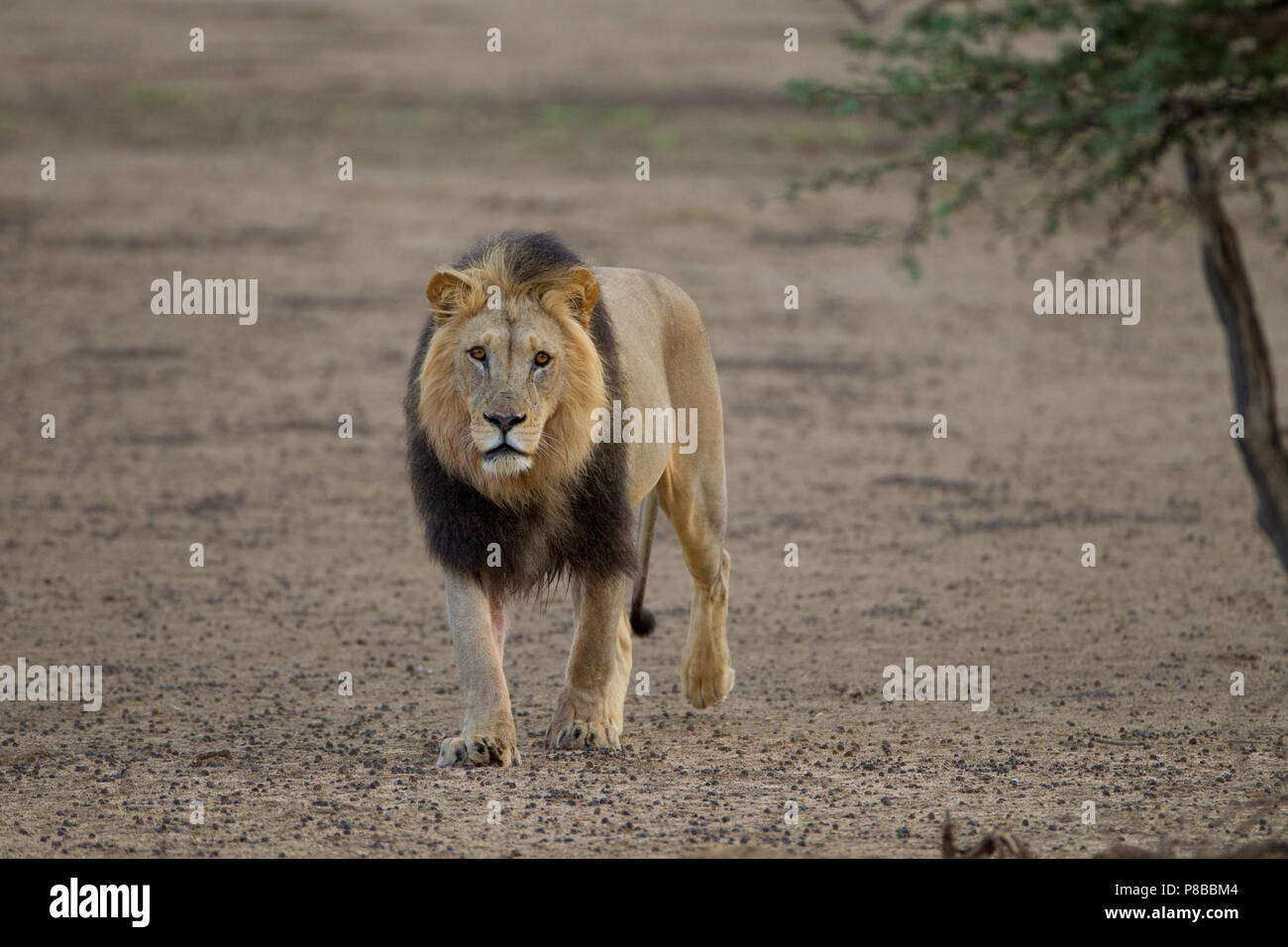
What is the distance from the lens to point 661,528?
1118cm

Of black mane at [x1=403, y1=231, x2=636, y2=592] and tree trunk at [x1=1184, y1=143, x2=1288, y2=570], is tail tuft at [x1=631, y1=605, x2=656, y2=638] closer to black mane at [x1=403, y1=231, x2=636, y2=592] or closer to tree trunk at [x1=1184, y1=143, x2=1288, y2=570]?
black mane at [x1=403, y1=231, x2=636, y2=592]

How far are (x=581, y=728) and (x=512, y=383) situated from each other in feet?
4.30

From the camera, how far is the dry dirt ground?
18.3ft

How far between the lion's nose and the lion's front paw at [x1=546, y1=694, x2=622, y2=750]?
3.70ft

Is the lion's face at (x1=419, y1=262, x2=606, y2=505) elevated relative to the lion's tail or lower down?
elevated

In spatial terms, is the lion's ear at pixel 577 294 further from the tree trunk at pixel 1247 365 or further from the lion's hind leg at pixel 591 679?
the tree trunk at pixel 1247 365

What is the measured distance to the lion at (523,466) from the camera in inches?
225

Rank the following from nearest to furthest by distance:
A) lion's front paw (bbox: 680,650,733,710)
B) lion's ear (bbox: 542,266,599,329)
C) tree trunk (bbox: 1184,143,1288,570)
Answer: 1. tree trunk (bbox: 1184,143,1288,570)
2. lion's ear (bbox: 542,266,599,329)
3. lion's front paw (bbox: 680,650,733,710)

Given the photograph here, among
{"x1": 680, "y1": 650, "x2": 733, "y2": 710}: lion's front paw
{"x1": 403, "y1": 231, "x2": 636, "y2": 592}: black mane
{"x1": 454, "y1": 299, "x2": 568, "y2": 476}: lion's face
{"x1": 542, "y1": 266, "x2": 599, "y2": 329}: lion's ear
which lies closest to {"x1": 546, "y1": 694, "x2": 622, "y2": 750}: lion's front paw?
{"x1": 403, "y1": 231, "x2": 636, "y2": 592}: black mane

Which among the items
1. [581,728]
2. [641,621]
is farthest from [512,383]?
[641,621]

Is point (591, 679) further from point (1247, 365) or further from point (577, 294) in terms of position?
point (1247, 365)

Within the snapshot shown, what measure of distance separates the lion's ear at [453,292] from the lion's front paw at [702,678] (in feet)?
6.05

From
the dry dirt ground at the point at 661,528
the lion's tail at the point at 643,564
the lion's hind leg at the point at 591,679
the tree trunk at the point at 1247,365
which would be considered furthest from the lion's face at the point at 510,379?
→ the tree trunk at the point at 1247,365
